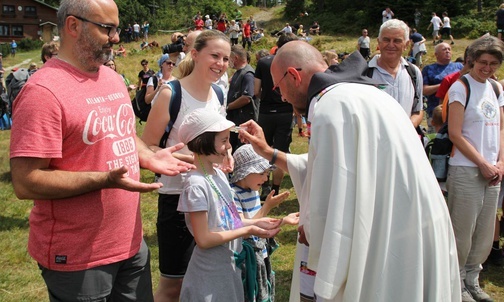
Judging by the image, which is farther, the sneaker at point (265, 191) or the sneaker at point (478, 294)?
the sneaker at point (265, 191)

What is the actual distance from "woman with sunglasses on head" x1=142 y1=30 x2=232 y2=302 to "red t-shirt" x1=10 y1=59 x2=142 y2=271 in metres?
0.84

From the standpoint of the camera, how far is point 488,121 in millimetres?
4273

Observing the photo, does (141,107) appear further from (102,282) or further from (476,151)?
(476,151)

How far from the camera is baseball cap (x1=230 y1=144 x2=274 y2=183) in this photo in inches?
141

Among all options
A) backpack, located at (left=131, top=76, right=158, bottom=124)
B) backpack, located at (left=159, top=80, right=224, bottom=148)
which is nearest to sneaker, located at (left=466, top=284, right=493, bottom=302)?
backpack, located at (left=159, top=80, right=224, bottom=148)

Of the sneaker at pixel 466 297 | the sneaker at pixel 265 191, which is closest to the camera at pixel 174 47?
the sneaker at pixel 265 191

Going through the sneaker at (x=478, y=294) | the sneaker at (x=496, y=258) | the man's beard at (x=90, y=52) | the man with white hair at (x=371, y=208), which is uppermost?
the man's beard at (x=90, y=52)

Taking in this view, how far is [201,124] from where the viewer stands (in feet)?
9.89

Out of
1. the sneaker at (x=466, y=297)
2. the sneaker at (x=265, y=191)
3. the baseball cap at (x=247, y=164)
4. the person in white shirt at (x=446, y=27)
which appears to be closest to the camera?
the baseball cap at (x=247, y=164)

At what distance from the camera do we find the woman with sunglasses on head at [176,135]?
3477mm

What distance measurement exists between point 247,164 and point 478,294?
2.51 metres

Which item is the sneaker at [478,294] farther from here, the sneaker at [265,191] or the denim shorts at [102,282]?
the sneaker at [265,191]

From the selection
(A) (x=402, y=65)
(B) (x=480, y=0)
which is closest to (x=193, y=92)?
(A) (x=402, y=65)

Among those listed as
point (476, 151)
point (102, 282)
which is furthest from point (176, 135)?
point (476, 151)
